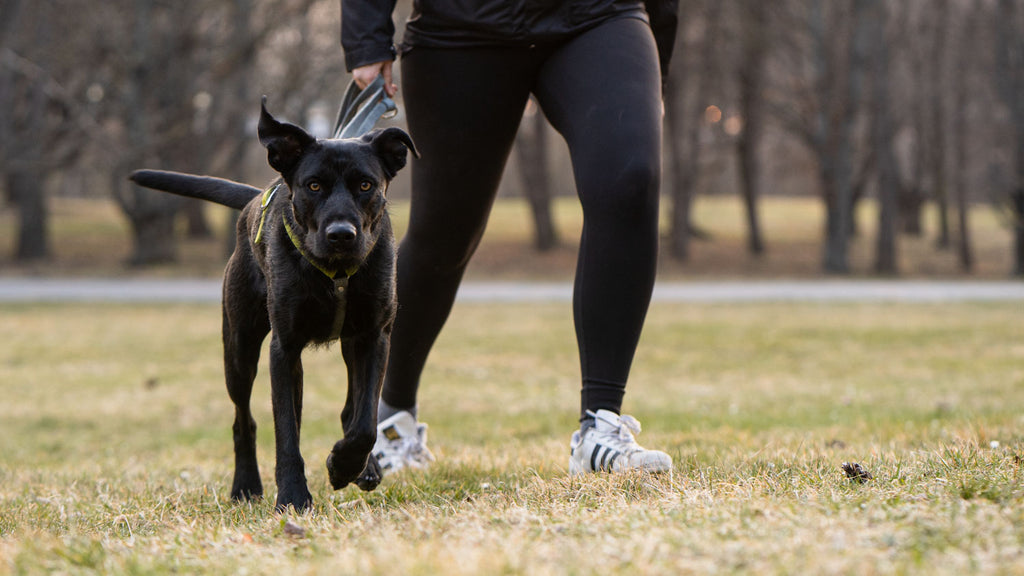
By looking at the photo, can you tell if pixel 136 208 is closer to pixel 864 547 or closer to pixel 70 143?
pixel 70 143

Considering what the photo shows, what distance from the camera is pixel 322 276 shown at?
3.06 m

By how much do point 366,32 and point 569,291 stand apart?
570 inches

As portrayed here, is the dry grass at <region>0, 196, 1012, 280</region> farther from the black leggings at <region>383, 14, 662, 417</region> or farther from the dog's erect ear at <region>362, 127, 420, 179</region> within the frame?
the dog's erect ear at <region>362, 127, 420, 179</region>

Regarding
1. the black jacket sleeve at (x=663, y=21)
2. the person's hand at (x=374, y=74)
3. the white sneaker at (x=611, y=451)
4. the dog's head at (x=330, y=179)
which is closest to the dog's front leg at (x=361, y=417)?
the dog's head at (x=330, y=179)

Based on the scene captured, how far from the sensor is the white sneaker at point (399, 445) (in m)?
3.96

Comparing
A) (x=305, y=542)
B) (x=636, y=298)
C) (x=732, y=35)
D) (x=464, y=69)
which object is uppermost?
(x=732, y=35)

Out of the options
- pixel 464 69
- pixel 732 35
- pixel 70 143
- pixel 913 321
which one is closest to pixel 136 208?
pixel 70 143

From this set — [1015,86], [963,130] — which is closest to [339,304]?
[1015,86]

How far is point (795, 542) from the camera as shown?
2070 mm

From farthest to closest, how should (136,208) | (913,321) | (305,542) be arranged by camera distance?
(136,208), (913,321), (305,542)

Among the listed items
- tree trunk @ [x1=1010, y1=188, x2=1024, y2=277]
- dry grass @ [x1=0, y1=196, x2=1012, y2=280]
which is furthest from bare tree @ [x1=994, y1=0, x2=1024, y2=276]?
dry grass @ [x1=0, y1=196, x2=1012, y2=280]

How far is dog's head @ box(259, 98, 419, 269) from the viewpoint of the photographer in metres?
3.05

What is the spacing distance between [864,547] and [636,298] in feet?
4.97

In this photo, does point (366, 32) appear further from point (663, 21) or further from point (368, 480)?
point (368, 480)
